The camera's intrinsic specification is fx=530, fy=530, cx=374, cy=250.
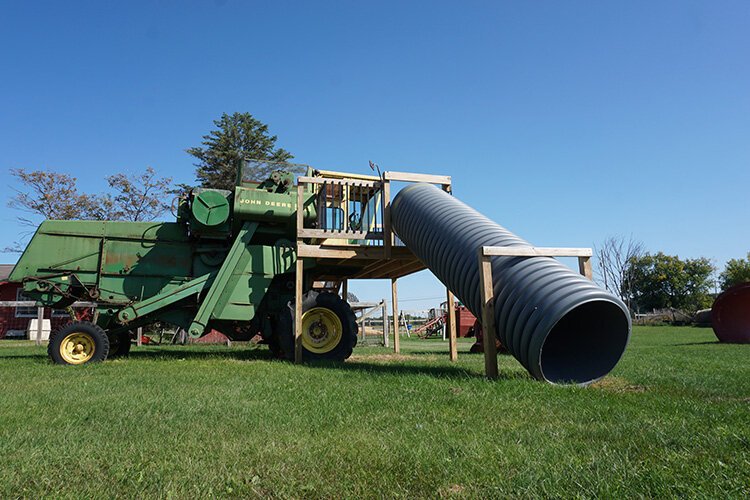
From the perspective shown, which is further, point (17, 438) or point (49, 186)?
point (49, 186)

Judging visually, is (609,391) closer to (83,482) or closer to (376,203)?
(83,482)

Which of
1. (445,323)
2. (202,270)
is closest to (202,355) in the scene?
(202,270)

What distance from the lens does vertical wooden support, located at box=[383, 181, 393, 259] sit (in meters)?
9.51

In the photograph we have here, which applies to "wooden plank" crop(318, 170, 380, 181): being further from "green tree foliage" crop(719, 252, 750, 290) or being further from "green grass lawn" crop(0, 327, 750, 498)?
"green tree foliage" crop(719, 252, 750, 290)

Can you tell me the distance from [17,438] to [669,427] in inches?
174

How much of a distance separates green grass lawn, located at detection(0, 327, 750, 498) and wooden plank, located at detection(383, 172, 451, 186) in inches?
170

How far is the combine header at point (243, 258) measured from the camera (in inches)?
351

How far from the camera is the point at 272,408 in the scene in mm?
4625

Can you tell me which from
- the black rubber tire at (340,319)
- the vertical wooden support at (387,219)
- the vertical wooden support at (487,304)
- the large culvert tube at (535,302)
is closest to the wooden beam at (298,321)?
the black rubber tire at (340,319)

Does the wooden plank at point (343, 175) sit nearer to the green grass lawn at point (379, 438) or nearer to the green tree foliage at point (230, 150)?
the green grass lawn at point (379, 438)

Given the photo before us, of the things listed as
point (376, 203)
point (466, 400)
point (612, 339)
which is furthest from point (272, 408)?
point (376, 203)

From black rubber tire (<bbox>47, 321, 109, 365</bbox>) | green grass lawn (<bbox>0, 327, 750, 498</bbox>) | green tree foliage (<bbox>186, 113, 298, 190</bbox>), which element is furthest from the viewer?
green tree foliage (<bbox>186, 113, 298, 190</bbox>)

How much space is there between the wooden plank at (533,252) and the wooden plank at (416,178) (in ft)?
11.7

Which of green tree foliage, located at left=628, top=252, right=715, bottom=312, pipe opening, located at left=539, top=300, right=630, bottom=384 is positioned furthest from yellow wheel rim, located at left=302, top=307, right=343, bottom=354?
green tree foliage, located at left=628, top=252, right=715, bottom=312
